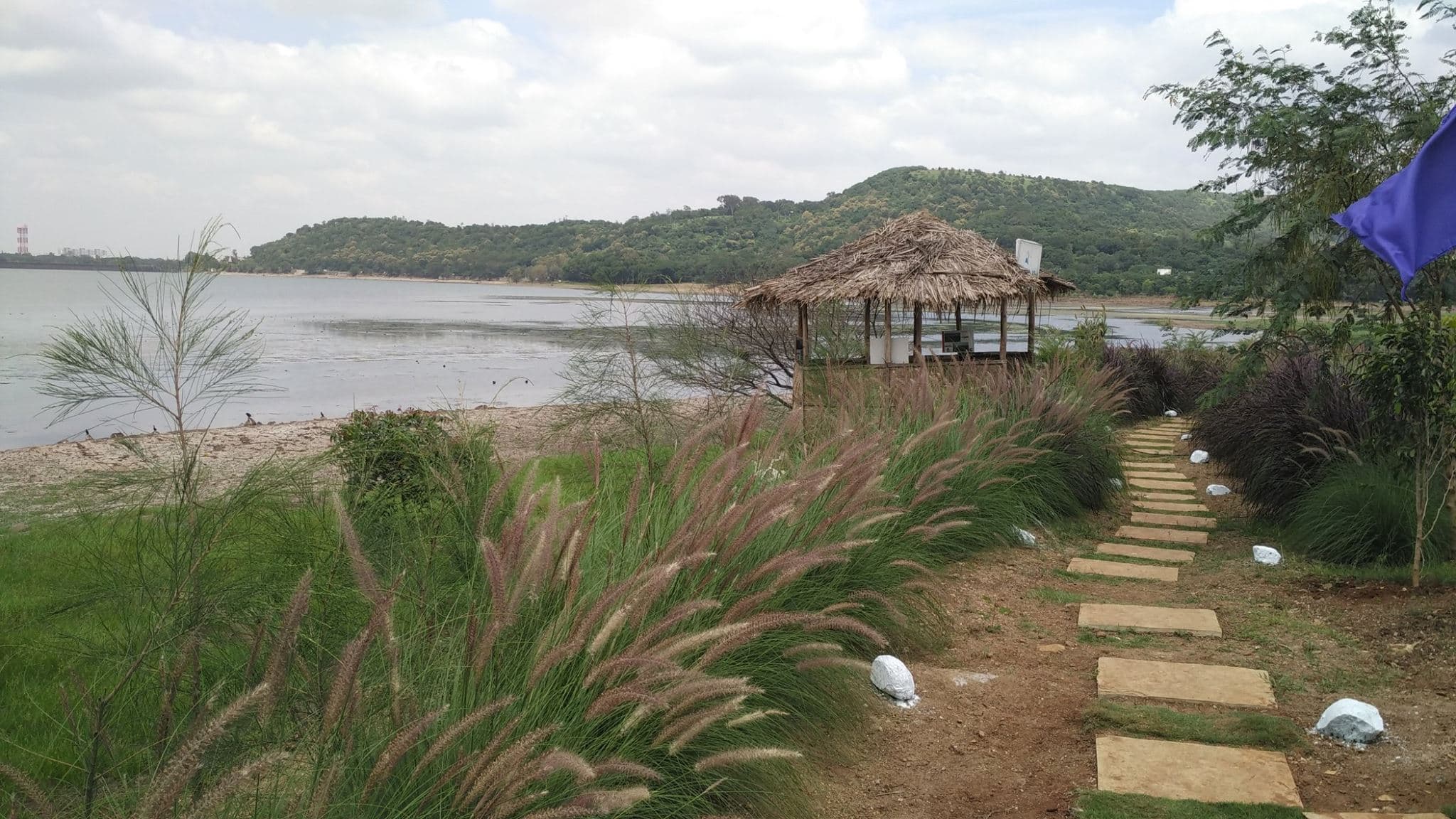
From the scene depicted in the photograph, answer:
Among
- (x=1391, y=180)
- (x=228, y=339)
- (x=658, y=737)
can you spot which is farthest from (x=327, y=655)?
(x=1391, y=180)

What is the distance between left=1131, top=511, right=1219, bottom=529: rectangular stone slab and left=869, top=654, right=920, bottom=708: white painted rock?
497 centimetres

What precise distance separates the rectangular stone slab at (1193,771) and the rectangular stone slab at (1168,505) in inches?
224

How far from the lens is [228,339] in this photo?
411 cm

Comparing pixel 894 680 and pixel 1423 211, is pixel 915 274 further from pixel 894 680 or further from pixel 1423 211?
pixel 894 680

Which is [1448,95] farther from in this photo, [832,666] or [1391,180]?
[832,666]

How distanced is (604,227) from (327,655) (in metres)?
54.3

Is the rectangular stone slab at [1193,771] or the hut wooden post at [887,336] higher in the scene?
the hut wooden post at [887,336]

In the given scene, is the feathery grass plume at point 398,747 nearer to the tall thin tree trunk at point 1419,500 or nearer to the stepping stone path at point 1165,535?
the tall thin tree trunk at point 1419,500

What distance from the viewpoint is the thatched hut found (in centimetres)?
1179

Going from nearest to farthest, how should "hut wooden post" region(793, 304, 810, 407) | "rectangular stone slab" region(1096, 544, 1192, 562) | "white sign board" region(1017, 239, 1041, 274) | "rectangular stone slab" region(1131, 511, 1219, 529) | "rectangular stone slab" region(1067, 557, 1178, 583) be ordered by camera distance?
"rectangular stone slab" region(1067, 557, 1178, 583), "rectangular stone slab" region(1096, 544, 1192, 562), "rectangular stone slab" region(1131, 511, 1219, 529), "hut wooden post" region(793, 304, 810, 407), "white sign board" region(1017, 239, 1041, 274)

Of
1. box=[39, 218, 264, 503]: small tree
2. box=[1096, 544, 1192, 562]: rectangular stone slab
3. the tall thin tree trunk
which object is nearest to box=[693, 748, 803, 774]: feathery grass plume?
box=[39, 218, 264, 503]: small tree

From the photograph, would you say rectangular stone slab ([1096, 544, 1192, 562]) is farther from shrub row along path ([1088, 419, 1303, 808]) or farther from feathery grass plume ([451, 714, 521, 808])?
feathery grass plume ([451, 714, 521, 808])

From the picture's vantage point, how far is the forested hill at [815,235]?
2817cm

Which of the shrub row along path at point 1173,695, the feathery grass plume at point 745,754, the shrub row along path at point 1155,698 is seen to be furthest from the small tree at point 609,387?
the feathery grass plume at point 745,754
